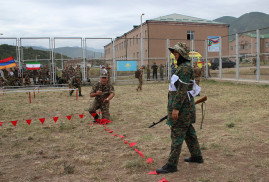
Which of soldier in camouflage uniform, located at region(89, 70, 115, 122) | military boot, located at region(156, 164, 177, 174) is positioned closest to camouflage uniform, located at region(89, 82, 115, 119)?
soldier in camouflage uniform, located at region(89, 70, 115, 122)

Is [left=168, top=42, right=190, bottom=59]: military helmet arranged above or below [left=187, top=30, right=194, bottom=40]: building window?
below

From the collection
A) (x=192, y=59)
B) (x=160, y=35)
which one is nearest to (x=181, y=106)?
(x=192, y=59)

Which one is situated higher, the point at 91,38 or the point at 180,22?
the point at 180,22

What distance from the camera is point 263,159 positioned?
14.6ft

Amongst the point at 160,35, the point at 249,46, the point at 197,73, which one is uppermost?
the point at 160,35

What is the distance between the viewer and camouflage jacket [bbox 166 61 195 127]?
3.74m

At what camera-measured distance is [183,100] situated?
12.3 ft

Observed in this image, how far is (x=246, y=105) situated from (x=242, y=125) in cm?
356

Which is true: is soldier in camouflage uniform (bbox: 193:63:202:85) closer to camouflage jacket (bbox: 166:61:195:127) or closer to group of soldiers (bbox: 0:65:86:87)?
camouflage jacket (bbox: 166:61:195:127)

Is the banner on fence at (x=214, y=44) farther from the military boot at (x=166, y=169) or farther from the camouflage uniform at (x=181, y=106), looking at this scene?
the military boot at (x=166, y=169)

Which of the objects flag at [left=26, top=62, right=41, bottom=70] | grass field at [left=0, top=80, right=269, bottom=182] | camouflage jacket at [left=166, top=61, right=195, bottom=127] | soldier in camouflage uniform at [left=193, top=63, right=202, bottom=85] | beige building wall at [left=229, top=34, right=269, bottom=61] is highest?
beige building wall at [left=229, top=34, right=269, bottom=61]

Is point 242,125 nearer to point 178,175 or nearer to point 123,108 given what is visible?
point 178,175

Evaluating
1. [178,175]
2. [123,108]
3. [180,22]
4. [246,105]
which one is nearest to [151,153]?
[178,175]

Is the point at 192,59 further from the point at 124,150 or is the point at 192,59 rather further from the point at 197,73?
the point at 124,150
